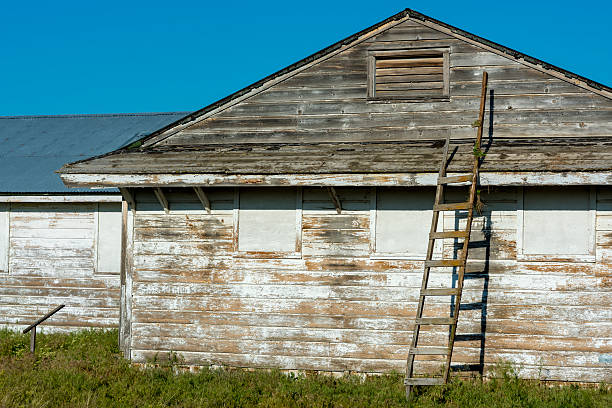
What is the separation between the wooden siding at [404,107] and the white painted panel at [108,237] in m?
3.12

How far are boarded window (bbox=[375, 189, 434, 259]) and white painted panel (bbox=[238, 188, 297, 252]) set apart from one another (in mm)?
1343

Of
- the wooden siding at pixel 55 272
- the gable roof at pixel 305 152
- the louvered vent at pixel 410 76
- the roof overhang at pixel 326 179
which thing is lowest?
the wooden siding at pixel 55 272

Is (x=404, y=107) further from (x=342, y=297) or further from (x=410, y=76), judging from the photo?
(x=342, y=297)

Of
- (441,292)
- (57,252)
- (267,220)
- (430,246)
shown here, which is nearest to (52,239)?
(57,252)

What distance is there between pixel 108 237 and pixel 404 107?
22.2ft

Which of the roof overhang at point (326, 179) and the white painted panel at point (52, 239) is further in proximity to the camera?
the white painted panel at point (52, 239)

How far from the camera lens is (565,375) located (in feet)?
29.9

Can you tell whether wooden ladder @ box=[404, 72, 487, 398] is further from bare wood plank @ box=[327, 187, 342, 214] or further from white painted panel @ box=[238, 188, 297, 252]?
white painted panel @ box=[238, 188, 297, 252]

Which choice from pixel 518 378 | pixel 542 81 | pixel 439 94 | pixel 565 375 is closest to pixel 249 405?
pixel 518 378

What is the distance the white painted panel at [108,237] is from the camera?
43.7 ft

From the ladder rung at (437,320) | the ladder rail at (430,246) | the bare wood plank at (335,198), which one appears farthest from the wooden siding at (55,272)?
the ladder rung at (437,320)

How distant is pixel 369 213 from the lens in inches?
384

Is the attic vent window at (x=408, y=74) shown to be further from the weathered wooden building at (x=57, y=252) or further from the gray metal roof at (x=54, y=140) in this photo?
the gray metal roof at (x=54, y=140)

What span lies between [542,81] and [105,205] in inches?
343
